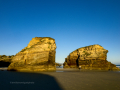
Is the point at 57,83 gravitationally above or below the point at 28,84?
below

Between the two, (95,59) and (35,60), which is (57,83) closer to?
(35,60)

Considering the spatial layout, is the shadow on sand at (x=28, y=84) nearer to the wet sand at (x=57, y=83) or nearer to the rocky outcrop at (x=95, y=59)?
the wet sand at (x=57, y=83)

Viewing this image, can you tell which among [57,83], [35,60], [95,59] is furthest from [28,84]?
[95,59]

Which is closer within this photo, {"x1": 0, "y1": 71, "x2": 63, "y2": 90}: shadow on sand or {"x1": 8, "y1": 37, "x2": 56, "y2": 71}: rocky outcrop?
{"x1": 0, "y1": 71, "x2": 63, "y2": 90}: shadow on sand

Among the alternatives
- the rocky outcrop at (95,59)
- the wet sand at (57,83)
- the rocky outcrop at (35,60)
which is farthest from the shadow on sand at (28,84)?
the rocky outcrop at (95,59)

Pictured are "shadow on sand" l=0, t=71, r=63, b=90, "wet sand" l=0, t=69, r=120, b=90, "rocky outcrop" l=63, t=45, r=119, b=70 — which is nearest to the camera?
"shadow on sand" l=0, t=71, r=63, b=90

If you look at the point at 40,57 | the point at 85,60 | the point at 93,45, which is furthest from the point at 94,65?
the point at 40,57

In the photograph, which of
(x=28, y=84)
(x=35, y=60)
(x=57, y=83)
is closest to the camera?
(x=28, y=84)

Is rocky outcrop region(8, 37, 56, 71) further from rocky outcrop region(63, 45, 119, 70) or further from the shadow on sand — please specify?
rocky outcrop region(63, 45, 119, 70)

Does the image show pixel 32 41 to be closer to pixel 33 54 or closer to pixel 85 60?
pixel 33 54

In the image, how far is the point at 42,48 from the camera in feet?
74.9

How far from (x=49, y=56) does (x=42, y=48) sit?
9.32ft

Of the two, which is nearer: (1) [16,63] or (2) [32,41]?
(1) [16,63]

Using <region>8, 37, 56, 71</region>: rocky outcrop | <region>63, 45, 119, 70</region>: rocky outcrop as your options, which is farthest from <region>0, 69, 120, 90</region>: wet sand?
<region>63, 45, 119, 70</region>: rocky outcrop
